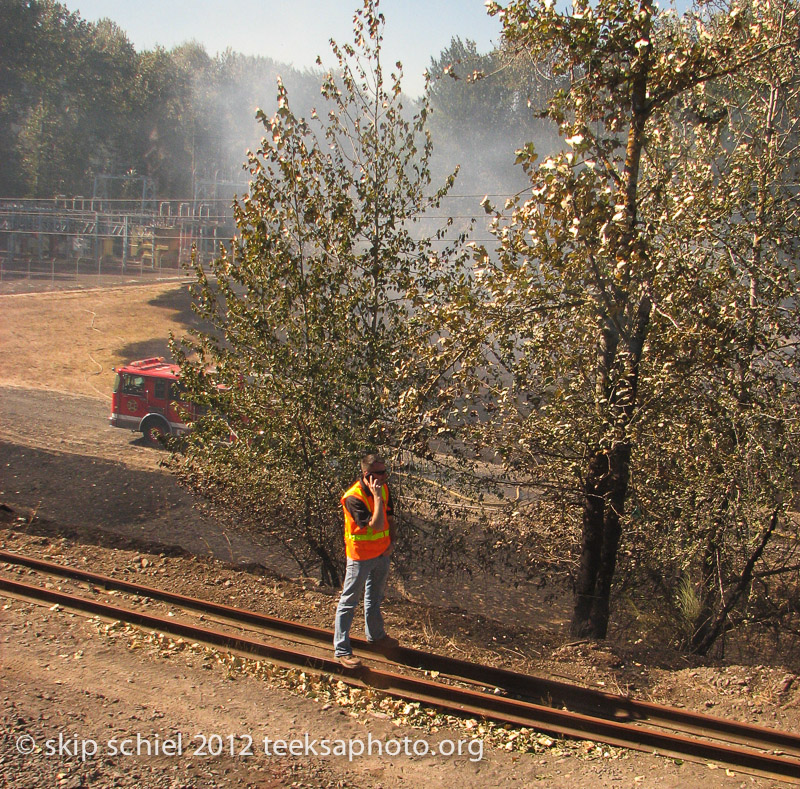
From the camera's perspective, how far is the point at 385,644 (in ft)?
19.9

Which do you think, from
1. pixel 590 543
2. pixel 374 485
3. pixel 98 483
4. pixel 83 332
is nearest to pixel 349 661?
pixel 374 485

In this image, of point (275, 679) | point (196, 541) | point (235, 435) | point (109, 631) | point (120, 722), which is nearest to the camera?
point (120, 722)

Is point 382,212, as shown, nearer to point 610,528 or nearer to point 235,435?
point 235,435

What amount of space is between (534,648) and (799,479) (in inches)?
119

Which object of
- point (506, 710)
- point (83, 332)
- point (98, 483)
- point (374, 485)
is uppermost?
point (374, 485)

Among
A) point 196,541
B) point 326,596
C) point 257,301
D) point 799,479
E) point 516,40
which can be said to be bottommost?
point 196,541

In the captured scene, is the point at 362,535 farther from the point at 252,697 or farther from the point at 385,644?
the point at 252,697

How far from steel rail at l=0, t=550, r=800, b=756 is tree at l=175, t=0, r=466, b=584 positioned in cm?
246

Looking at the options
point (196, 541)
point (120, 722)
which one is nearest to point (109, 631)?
point (120, 722)

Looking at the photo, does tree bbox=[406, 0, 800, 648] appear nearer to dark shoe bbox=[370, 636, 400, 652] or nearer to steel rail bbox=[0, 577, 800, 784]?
steel rail bbox=[0, 577, 800, 784]

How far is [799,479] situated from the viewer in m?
7.02

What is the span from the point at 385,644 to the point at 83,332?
30192 mm

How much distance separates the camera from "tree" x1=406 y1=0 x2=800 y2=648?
261 inches

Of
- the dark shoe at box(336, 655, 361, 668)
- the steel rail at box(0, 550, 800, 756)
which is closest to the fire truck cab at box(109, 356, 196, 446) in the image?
the steel rail at box(0, 550, 800, 756)
